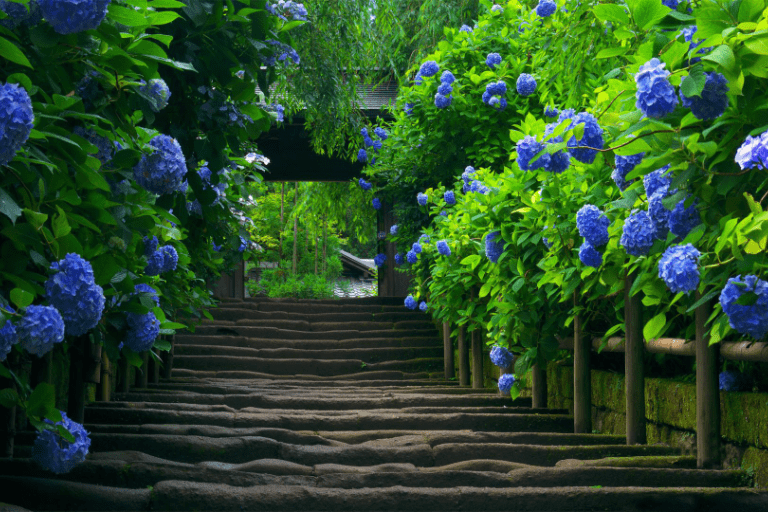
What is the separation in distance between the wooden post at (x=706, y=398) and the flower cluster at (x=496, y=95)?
3.46 m

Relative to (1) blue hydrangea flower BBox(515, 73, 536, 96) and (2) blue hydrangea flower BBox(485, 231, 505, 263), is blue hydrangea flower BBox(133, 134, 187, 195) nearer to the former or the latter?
(2) blue hydrangea flower BBox(485, 231, 505, 263)

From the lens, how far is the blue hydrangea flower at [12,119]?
3.96 feet

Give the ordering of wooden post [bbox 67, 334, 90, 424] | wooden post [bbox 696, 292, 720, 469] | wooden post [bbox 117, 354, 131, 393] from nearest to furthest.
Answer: wooden post [bbox 696, 292, 720, 469] → wooden post [bbox 67, 334, 90, 424] → wooden post [bbox 117, 354, 131, 393]

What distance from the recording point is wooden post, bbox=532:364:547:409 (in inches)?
152

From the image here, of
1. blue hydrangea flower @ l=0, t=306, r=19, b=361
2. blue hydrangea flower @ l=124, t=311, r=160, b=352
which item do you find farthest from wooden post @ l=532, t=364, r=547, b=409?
blue hydrangea flower @ l=0, t=306, r=19, b=361

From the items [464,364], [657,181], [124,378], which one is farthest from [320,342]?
[657,181]

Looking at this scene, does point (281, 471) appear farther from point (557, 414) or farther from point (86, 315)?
point (557, 414)

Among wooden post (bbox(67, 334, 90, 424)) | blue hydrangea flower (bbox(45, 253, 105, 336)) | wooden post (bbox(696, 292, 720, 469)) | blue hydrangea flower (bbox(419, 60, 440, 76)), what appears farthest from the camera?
blue hydrangea flower (bbox(419, 60, 440, 76))

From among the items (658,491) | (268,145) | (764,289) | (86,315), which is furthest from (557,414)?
(268,145)

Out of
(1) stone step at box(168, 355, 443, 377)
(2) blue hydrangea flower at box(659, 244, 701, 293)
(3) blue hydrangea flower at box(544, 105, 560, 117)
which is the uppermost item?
(3) blue hydrangea flower at box(544, 105, 560, 117)

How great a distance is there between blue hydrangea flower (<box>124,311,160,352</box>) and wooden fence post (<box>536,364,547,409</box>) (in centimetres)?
227

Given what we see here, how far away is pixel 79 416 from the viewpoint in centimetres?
314

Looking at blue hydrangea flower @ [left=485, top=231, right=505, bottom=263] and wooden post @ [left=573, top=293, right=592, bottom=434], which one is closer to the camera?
wooden post @ [left=573, top=293, right=592, bottom=434]

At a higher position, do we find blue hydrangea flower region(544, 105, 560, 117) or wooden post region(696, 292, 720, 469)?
blue hydrangea flower region(544, 105, 560, 117)
